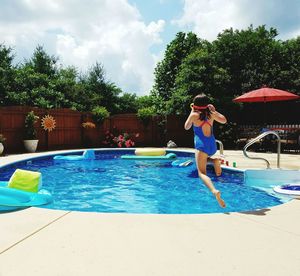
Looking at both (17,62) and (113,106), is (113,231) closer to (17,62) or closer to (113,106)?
(113,106)

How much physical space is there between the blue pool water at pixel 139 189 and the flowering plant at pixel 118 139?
16.3 feet

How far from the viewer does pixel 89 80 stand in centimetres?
2802

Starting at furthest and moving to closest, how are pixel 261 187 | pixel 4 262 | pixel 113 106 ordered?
pixel 113 106, pixel 261 187, pixel 4 262

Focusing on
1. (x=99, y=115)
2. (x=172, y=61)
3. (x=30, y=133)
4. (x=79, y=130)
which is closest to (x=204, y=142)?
(x=30, y=133)

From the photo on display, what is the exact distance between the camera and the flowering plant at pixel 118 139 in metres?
16.6

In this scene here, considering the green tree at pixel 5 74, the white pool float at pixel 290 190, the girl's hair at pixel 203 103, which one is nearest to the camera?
the girl's hair at pixel 203 103

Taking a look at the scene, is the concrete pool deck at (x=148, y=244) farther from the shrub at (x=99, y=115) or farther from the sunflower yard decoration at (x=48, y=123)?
the shrub at (x=99, y=115)

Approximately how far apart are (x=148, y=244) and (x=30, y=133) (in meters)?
12.3

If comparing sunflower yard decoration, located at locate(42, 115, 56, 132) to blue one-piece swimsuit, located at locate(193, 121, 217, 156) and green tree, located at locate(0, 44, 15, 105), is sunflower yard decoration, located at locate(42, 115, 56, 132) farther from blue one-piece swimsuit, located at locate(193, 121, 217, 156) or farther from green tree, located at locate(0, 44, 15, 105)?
blue one-piece swimsuit, located at locate(193, 121, 217, 156)

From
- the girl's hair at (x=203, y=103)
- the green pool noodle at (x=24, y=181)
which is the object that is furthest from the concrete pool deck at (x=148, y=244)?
the green pool noodle at (x=24, y=181)

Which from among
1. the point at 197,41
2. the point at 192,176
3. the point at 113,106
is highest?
the point at 197,41

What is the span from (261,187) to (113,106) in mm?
20726

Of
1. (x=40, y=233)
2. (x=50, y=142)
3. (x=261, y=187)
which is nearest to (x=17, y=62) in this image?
(x=50, y=142)

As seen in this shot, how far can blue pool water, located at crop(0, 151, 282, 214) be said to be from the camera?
233 inches
